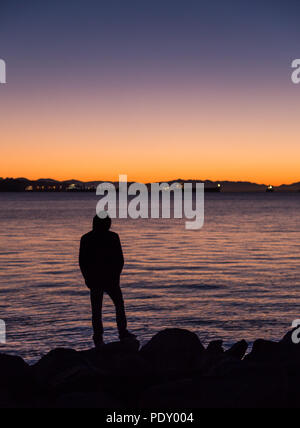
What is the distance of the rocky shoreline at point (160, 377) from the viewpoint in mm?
5871

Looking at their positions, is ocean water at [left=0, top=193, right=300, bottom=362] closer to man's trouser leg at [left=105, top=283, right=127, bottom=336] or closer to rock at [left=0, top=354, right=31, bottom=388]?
man's trouser leg at [left=105, top=283, right=127, bottom=336]

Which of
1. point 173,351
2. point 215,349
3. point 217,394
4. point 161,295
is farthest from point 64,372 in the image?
point 161,295

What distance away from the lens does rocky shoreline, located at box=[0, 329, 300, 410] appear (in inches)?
231

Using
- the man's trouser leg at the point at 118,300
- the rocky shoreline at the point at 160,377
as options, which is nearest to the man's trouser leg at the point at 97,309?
the man's trouser leg at the point at 118,300

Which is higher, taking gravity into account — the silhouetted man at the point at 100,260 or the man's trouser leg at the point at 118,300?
the silhouetted man at the point at 100,260

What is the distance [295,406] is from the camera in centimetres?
602

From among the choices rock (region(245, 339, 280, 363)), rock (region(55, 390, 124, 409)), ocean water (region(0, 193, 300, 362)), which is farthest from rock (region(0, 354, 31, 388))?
rock (region(245, 339, 280, 363))

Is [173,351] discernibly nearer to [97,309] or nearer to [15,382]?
[97,309]

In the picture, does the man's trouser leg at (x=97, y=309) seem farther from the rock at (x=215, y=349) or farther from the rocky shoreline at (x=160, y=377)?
the rock at (x=215, y=349)

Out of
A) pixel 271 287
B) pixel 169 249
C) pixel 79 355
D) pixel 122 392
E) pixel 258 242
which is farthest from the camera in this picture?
pixel 258 242

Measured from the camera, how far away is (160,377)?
6.80m

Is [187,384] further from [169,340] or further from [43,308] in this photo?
[43,308]
